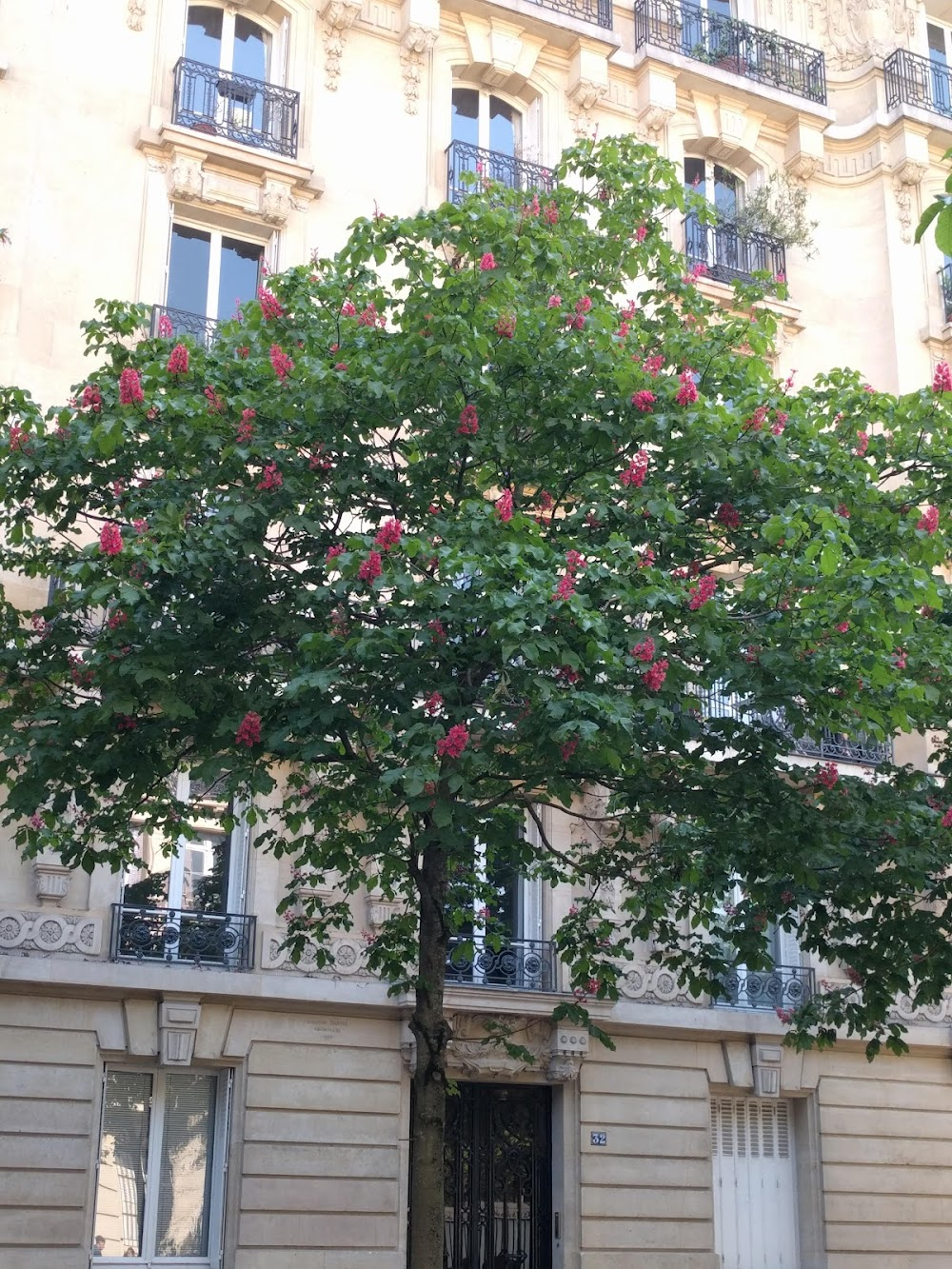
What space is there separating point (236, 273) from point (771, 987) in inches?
414

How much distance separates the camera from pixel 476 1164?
17.2 m

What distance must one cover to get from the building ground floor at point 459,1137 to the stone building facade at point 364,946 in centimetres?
3

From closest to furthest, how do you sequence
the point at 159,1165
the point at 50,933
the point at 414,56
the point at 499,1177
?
the point at 50,933, the point at 159,1165, the point at 499,1177, the point at 414,56

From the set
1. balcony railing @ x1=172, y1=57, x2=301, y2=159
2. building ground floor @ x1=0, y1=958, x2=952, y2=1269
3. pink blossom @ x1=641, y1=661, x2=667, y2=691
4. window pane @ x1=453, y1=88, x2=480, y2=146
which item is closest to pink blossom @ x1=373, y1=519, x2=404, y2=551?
pink blossom @ x1=641, y1=661, x2=667, y2=691

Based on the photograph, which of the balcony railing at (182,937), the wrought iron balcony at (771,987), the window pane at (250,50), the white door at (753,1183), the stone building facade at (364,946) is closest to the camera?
the stone building facade at (364,946)

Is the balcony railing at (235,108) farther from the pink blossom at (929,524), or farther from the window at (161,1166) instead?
the window at (161,1166)

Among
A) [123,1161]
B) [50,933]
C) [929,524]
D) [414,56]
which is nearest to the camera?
[929,524]

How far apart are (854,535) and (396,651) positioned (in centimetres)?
380

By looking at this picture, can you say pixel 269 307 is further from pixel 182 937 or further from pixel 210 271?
pixel 182 937

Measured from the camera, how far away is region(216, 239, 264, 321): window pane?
18.4m

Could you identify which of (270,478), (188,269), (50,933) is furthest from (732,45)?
(50,933)

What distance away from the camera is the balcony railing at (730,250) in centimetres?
2144

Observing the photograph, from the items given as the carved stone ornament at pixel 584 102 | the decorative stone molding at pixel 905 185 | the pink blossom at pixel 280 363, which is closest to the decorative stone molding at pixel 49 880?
the pink blossom at pixel 280 363

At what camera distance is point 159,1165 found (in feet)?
51.0
